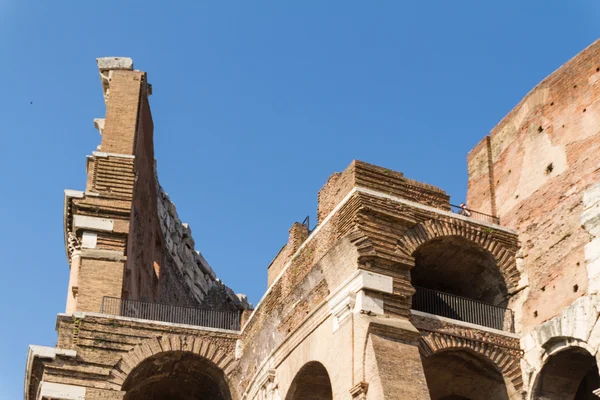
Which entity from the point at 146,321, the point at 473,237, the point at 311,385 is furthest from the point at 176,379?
the point at 473,237

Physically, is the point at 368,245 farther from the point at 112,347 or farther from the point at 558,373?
the point at 112,347

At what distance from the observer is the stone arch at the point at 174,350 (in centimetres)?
2394

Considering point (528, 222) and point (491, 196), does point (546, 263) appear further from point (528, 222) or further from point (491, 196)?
point (491, 196)

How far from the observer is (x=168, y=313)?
83.5 feet

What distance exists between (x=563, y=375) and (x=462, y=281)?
10.2 ft

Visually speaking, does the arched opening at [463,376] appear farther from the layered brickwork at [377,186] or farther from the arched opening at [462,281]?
the layered brickwork at [377,186]

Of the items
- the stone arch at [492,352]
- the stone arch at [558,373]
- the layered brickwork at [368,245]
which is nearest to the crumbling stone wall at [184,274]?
the layered brickwork at [368,245]

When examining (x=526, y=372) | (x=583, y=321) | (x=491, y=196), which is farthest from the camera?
(x=491, y=196)

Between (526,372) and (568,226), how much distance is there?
2.67 m

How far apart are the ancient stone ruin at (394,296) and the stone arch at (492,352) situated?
0.08 ft

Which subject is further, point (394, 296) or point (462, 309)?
point (462, 309)

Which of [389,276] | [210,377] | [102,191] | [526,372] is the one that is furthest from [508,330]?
[102,191]

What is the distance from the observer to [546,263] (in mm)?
20875

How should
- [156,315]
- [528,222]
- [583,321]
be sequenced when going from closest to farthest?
[583,321] → [528,222] → [156,315]
